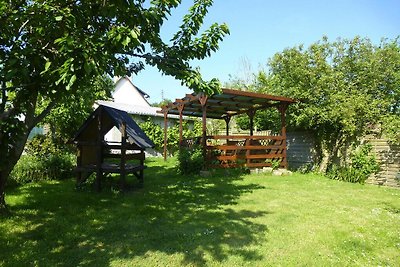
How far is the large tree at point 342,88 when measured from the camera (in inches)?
426

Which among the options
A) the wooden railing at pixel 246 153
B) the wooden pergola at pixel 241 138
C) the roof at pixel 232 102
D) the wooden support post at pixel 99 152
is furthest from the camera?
the wooden railing at pixel 246 153

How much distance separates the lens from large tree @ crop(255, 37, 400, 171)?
1083 centimetres

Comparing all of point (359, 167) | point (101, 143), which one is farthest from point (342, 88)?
point (101, 143)

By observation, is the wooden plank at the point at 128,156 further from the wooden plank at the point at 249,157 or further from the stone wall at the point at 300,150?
the stone wall at the point at 300,150

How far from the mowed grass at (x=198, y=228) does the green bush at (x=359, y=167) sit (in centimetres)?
217

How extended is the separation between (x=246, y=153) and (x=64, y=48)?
10090mm

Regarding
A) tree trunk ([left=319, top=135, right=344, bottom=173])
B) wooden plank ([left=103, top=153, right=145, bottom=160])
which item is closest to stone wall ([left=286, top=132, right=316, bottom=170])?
tree trunk ([left=319, top=135, right=344, bottom=173])

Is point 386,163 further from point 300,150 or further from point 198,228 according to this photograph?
point 198,228

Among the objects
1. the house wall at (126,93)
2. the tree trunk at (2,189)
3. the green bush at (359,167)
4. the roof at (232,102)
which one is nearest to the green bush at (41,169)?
the tree trunk at (2,189)

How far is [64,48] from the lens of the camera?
3.36 metres

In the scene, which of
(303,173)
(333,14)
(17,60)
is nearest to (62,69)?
(17,60)

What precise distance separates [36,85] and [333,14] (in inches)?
403

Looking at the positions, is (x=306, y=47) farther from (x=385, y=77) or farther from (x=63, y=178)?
(x=63, y=178)

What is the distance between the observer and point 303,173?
1288 centimetres
